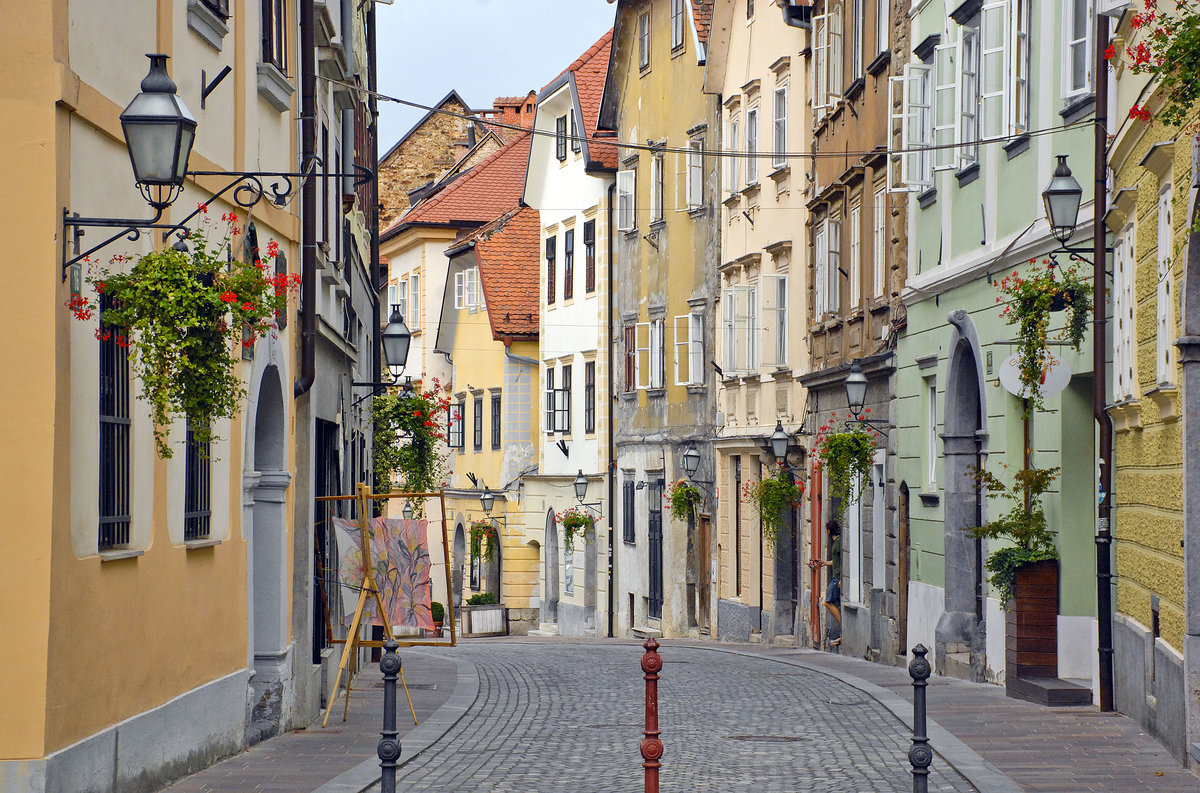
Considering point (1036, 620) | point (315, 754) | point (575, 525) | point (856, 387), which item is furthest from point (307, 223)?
point (575, 525)

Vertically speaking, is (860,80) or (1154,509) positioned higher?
(860,80)

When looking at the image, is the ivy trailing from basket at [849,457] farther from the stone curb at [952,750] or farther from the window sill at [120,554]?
the window sill at [120,554]

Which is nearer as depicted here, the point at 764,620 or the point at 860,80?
the point at 860,80

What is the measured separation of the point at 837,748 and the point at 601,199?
29.6 meters

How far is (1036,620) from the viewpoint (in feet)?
55.1

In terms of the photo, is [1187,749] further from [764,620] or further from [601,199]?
[601,199]

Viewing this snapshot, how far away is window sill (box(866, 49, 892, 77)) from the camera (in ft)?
77.7

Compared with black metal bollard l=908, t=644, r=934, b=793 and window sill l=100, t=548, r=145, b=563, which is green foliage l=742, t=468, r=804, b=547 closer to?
black metal bollard l=908, t=644, r=934, b=793

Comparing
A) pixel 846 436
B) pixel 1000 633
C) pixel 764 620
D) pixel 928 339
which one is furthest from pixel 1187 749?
pixel 764 620

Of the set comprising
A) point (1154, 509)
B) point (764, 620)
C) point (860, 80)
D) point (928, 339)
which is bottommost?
point (764, 620)

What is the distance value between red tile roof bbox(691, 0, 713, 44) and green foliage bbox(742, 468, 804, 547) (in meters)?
10.7

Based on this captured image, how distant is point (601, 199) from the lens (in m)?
42.2

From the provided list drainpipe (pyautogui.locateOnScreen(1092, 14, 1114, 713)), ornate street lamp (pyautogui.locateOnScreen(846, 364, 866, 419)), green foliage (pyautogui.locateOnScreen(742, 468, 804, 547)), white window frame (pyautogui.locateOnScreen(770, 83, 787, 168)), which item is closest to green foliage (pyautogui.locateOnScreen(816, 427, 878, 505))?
ornate street lamp (pyautogui.locateOnScreen(846, 364, 866, 419))

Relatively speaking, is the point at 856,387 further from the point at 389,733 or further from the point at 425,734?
the point at 389,733
